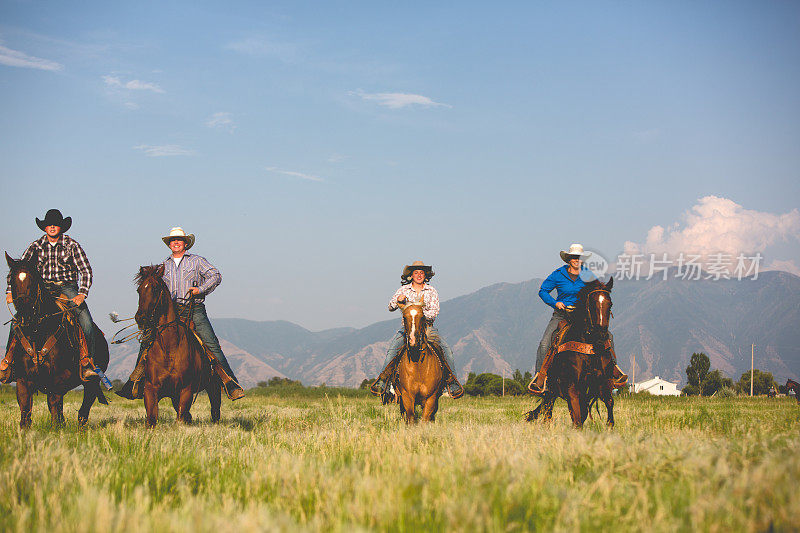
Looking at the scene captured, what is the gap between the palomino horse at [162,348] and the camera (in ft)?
33.9

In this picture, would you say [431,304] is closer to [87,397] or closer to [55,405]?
[87,397]

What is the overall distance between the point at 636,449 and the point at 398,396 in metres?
6.25

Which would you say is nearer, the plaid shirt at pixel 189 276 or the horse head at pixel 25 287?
the horse head at pixel 25 287

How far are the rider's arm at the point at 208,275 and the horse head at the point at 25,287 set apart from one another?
251 cm

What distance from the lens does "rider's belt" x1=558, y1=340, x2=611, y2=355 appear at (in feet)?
35.1

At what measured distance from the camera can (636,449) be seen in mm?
5969

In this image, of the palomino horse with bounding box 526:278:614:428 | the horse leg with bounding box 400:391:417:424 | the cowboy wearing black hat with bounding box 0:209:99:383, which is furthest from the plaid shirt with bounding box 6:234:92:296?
the palomino horse with bounding box 526:278:614:428

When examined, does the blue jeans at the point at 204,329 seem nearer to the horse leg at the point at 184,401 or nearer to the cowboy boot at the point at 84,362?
Answer: the horse leg at the point at 184,401

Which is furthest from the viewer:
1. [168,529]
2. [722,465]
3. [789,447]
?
[789,447]

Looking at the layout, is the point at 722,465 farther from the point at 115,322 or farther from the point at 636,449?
the point at 115,322

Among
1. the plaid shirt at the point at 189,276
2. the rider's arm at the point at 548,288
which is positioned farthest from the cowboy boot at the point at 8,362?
the rider's arm at the point at 548,288

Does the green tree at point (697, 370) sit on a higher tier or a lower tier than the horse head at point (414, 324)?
lower

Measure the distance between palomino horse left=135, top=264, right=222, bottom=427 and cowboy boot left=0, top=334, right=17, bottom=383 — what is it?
6.57 feet

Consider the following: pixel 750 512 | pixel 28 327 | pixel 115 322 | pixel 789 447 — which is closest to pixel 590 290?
pixel 789 447
